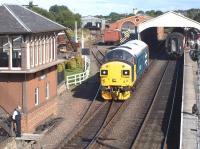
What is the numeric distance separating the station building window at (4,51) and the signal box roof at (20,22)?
78 centimetres

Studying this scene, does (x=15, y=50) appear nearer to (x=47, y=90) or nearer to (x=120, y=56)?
(x=47, y=90)

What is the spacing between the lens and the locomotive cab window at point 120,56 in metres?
30.9

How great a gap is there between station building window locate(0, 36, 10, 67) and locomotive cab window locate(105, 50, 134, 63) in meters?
8.68

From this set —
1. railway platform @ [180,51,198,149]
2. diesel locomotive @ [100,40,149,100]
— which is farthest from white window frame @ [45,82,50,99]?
railway platform @ [180,51,198,149]

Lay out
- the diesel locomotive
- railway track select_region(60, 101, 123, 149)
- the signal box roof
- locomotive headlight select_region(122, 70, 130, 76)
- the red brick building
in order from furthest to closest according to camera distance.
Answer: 1. the diesel locomotive
2. locomotive headlight select_region(122, 70, 130, 76)
3. the red brick building
4. the signal box roof
5. railway track select_region(60, 101, 123, 149)

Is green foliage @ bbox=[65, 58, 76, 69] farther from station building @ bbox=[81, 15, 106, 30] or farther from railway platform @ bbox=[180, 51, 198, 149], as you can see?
station building @ bbox=[81, 15, 106, 30]

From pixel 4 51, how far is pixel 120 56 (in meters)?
9.19

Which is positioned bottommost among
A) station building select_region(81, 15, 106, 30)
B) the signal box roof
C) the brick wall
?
the brick wall

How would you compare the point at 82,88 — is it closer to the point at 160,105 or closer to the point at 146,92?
the point at 146,92

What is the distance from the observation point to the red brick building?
22.8 meters

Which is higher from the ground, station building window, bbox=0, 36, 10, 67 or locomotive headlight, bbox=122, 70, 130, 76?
station building window, bbox=0, 36, 10, 67

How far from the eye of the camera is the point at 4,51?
23.9 m

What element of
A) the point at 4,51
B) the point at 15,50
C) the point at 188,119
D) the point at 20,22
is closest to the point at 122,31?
the point at 4,51

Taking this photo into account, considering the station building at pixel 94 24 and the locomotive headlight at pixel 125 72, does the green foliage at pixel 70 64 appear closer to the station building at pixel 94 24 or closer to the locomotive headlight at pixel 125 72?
the locomotive headlight at pixel 125 72
